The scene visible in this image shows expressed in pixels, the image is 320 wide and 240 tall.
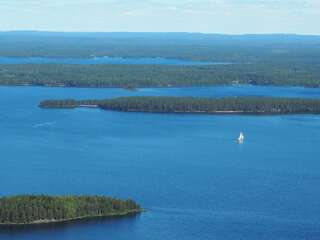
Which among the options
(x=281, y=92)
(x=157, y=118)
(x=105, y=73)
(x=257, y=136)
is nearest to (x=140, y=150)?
(x=257, y=136)

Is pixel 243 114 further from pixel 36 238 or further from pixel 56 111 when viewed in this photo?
pixel 36 238

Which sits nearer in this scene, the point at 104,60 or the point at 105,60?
the point at 104,60

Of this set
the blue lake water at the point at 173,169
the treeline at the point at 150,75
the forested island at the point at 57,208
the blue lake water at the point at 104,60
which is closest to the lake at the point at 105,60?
the blue lake water at the point at 104,60

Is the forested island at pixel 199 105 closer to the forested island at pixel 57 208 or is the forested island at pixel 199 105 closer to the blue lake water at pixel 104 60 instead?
the forested island at pixel 57 208

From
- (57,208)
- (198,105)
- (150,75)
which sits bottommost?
(57,208)

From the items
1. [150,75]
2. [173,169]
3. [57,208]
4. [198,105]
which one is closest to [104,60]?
[150,75]

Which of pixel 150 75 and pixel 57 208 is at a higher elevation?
pixel 150 75

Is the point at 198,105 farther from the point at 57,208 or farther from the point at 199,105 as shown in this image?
the point at 57,208
